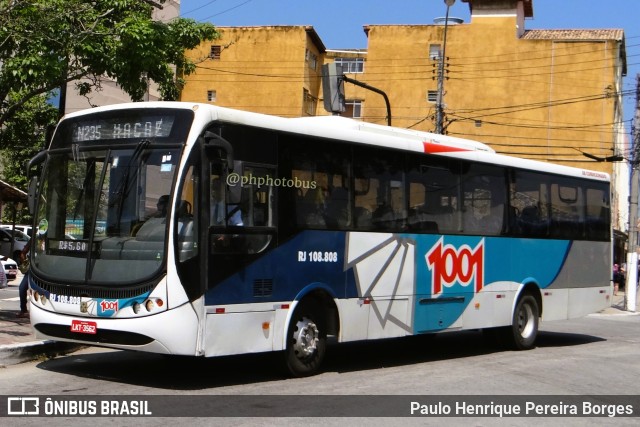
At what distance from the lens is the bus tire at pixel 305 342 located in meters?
11.0

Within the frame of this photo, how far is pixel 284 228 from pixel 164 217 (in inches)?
70.3

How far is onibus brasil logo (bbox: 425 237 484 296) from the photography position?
1367 centimetres

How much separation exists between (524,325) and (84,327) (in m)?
8.90

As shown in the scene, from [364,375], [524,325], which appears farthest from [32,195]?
[524,325]

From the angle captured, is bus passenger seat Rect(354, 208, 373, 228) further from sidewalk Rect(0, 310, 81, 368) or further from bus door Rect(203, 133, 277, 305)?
sidewalk Rect(0, 310, 81, 368)

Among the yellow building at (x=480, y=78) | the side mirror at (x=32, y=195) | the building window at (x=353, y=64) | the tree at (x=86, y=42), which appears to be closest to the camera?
the side mirror at (x=32, y=195)

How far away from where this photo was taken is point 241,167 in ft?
34.2

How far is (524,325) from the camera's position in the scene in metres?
16.2

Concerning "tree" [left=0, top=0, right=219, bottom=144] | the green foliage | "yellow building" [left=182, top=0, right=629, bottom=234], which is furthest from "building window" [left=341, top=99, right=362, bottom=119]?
"tree" [left=0, top=0, right=219, bottom=144]

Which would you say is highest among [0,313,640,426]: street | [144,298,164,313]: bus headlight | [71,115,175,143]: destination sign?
[71,115,175,143]: destination sign

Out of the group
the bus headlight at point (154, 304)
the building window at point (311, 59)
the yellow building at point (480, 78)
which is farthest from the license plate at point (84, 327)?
the building window at point (311, 59)

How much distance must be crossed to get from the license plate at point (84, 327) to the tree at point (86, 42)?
4.69 meters

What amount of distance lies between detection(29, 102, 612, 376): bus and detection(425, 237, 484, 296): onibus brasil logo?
33mm

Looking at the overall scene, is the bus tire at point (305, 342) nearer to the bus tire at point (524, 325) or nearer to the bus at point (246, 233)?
the bus at point (246, 233)
